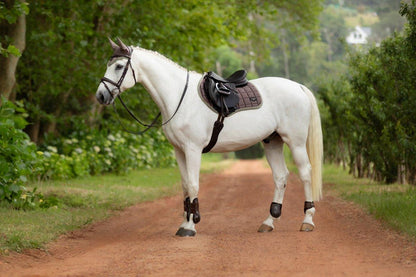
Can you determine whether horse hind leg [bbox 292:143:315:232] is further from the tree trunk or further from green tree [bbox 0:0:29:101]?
the tree trunk

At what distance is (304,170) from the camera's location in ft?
28.2

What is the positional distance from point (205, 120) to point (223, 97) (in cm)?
39

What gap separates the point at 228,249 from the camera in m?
6.74

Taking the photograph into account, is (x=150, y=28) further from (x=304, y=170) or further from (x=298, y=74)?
(x=298, y=74)

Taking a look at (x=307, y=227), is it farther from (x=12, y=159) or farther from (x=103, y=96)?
(x=12, y=159)

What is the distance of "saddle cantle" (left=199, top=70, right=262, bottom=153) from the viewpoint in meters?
7.98

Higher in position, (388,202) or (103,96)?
(103,96)

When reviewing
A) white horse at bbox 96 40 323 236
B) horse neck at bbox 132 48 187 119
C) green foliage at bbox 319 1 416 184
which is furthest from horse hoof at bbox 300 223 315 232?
green foliage at bbox 319 1 416 184

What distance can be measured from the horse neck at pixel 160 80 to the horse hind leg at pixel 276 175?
5.38 ft

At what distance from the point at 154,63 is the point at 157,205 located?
4.88 m

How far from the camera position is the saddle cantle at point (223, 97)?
798 centimetres

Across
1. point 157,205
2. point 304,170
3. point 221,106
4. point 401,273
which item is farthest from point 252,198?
point 401,273

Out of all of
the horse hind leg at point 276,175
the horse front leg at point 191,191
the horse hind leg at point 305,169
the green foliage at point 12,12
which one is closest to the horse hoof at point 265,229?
the horse hind leg at point 276,175

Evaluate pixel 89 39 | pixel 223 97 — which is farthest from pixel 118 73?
pixel 89 39
